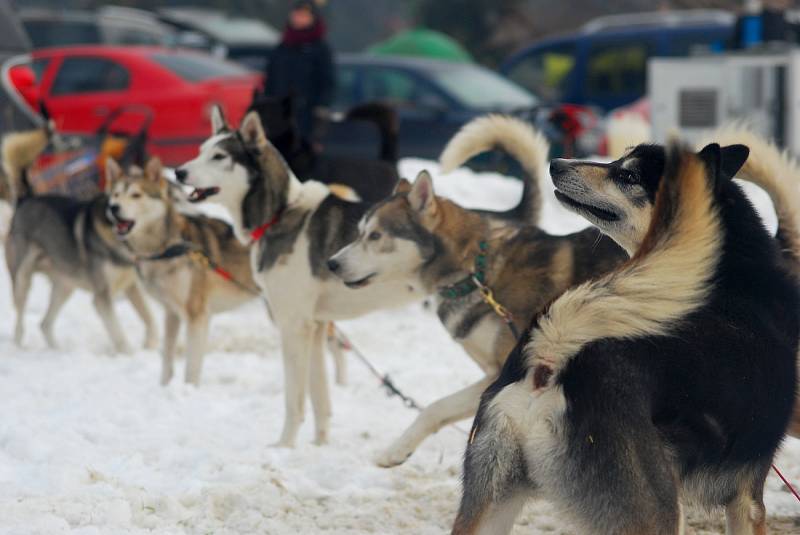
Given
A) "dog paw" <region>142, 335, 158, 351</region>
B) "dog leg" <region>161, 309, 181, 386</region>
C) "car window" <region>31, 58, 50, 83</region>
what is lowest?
"dog paw" <region>142, 335, 158, 351</region>

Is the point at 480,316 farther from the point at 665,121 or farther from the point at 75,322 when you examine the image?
the point at 665,121

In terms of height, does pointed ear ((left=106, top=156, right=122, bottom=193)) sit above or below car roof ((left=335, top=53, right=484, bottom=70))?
above

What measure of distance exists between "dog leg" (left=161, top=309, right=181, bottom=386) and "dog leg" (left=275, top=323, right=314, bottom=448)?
56.3 inches

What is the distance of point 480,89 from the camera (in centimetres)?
1141

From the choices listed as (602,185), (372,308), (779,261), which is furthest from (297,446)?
(779,261)

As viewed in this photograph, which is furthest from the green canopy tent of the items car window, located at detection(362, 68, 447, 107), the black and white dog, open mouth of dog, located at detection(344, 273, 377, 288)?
the black and white dog

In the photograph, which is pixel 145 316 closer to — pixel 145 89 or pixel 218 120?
pixel 218 120

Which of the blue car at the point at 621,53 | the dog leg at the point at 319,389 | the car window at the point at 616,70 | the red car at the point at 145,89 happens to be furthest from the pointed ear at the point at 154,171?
the car window at the point at 616,70

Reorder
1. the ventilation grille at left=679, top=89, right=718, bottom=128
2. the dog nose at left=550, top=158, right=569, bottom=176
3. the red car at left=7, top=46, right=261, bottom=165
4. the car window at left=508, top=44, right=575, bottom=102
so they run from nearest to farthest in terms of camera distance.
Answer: the dog nose at left=550, top=158, right=569, bottom=176 → the ventilation grille at left=679, top=89, right=718, bottom=128 → the red car at left=7, top=46, right=261, bottom=165 → the car window at left=508, top=44, right=575, bottom=102

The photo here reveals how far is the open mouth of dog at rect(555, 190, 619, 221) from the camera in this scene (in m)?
2.94

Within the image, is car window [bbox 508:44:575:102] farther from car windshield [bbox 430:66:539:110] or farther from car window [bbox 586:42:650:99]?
car windshield [bbox 430:66:539:110]

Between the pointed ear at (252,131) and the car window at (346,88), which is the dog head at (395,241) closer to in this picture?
the pointed ear at (252,131)

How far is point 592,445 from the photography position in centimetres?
219

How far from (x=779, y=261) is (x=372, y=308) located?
222 cm
